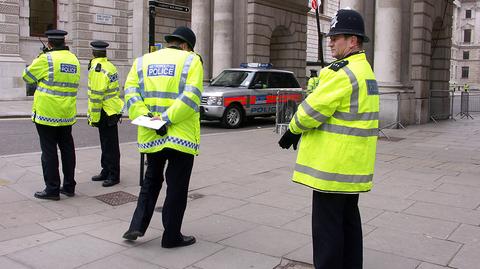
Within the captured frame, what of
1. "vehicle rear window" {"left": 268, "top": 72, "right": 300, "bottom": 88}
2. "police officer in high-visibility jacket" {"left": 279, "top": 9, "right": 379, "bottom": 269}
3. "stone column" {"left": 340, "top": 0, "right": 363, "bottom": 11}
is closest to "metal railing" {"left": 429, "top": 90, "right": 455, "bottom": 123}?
"stone column" {"left": 340, "top": 0, "right": 363, "bottom": 11}

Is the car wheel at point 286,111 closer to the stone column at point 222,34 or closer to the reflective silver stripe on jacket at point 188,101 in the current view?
the stone column at point 222,34

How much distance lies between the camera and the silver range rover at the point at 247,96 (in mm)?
15281

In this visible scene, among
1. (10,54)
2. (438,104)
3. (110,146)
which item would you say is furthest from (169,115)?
(10,54)

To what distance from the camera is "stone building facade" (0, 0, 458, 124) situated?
52.9 ft

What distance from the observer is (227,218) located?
568 cm

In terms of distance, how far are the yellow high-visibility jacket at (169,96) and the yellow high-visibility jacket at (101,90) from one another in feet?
9.63

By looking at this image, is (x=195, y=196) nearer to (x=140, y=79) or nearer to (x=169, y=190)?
(x=169, y=190)

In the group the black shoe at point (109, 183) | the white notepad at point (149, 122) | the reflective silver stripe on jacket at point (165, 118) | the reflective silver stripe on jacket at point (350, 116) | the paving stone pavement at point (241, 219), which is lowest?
the paving stone pavement at point (241, 219)

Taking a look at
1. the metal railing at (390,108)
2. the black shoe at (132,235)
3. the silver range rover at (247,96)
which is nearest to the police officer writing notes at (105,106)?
the black shoe at (132,235)

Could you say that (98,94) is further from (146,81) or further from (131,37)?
(131,37)

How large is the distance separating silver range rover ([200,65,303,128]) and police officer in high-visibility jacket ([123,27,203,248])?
10.3m

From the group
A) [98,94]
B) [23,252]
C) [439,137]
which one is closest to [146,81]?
[23,252]

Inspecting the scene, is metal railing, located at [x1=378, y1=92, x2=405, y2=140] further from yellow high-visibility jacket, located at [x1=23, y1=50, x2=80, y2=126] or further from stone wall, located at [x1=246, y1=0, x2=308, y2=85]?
yellow high-visibility jacket, located at [x1=23, y1=50, x2=80, y2=126]

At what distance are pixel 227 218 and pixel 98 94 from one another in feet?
9.45
